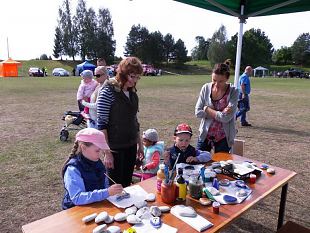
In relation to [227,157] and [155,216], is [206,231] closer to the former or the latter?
→ [155,216]

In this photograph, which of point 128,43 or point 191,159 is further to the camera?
point 128,43

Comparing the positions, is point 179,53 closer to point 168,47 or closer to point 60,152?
point 168,47

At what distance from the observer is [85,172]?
7.52 feet

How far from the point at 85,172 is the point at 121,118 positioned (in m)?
0.79

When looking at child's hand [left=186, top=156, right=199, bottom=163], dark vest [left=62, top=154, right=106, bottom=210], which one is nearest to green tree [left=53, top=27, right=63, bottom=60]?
child's hand [left=186, top=156, right=199, bottom=163]

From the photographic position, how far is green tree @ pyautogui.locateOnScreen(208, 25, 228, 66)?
68.1m

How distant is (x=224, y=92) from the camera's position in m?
3.64

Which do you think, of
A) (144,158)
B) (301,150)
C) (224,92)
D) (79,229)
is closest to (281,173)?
(224,92)

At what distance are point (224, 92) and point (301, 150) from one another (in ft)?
12.8

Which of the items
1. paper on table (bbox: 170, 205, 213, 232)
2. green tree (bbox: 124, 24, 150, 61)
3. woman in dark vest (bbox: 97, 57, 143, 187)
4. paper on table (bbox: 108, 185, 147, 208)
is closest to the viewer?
paper on table (bbox: 170, 205, 213, 232)

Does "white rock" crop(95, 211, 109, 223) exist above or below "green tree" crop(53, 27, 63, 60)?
below

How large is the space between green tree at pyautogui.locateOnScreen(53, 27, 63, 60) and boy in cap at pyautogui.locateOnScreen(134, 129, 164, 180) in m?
65.2

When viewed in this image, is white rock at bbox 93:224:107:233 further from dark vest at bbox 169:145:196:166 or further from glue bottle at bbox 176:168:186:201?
dark vest at bbox 169:145:196:166

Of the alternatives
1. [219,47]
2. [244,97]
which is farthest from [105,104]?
[219,47]
